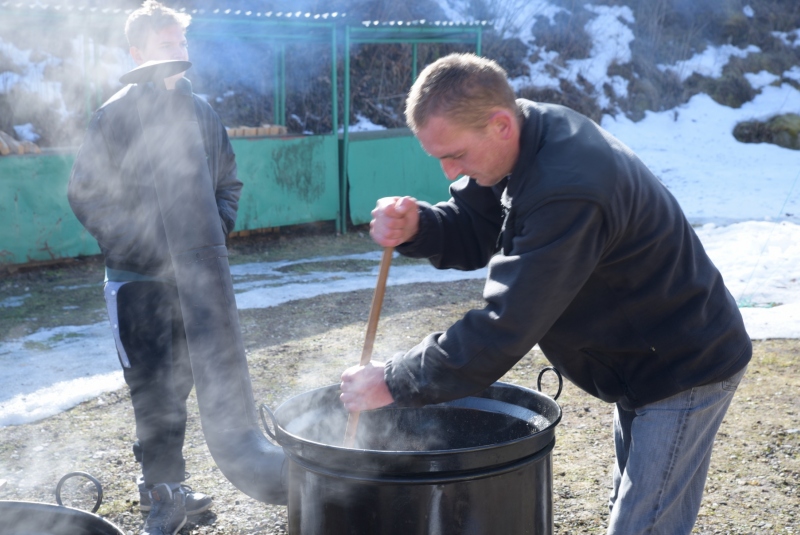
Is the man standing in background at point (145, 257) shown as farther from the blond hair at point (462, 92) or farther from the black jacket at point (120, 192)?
the blond hair at point (462, 92)

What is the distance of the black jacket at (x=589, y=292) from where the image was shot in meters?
1.87

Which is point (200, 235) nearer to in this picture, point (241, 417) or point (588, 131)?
point (241, 417)

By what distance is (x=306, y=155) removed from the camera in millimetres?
9734

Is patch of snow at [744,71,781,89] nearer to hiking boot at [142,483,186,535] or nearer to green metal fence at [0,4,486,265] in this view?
green metal fence at [0,4,486,265]

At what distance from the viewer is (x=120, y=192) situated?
3043 mm

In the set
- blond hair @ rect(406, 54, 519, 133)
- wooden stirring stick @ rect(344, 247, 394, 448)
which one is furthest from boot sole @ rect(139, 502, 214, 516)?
blond hair @ rect(406, 54, 519, 133)

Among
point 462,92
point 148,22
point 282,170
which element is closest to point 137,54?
point 148,22

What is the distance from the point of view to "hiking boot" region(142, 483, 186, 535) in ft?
10.6

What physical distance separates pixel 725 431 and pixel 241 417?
9.73 ft

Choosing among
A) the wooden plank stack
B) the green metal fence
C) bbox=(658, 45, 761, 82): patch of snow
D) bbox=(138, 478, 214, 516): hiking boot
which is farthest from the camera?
bbox=(658, 45, 761, 82): patch of snow

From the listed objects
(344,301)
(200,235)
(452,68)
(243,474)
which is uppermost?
(452,68)

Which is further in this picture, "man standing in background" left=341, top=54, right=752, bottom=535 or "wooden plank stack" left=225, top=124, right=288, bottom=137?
"wooden plank stack" left=225, top=124, right=288, bottom=137

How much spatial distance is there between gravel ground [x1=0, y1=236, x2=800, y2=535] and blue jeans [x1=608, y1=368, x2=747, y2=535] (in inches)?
49.5

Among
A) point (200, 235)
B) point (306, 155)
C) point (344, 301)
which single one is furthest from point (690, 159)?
point (200, 235)
